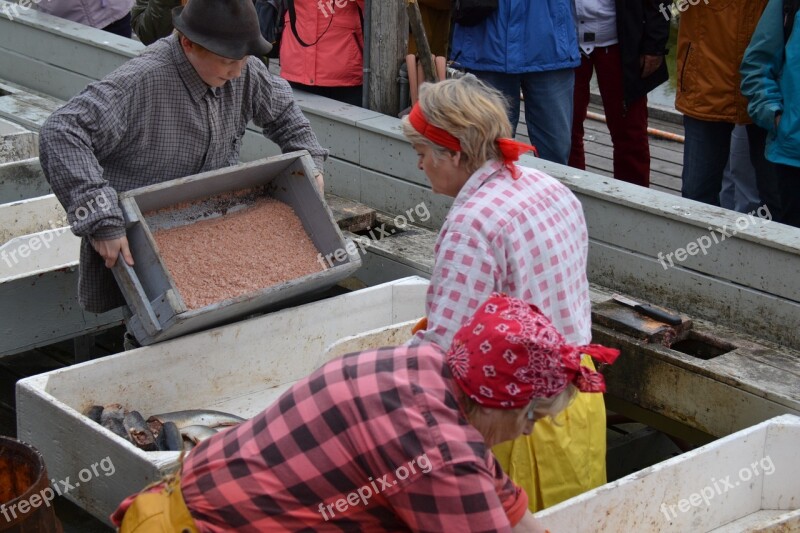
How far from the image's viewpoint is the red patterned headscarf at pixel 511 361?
2.39 meters

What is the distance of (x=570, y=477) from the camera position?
377cm

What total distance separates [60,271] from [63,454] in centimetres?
146

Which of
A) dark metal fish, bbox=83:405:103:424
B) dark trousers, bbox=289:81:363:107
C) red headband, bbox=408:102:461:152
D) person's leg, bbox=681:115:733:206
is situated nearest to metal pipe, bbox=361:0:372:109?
dark trousers, bbox=289:81:363:107

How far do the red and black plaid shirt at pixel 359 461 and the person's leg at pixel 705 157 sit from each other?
3.97 metres

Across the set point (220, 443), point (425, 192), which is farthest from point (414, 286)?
point (220, 443)

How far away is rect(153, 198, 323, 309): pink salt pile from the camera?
15.3ft

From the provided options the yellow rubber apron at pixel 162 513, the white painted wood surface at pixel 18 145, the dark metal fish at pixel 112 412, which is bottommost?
the dark metal fish at pixel 112 412

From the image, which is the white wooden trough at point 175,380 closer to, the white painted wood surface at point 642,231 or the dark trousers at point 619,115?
the white painted wood surface at point 642,231

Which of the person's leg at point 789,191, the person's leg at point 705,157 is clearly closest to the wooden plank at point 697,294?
the person's leg at point 789,191

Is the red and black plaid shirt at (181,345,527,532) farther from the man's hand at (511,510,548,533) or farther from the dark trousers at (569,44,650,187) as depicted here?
the dark trousers at (569,44,650,187)

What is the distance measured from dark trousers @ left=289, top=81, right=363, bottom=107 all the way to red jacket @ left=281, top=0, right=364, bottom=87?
10cm

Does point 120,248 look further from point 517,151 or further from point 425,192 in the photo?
point 425,192

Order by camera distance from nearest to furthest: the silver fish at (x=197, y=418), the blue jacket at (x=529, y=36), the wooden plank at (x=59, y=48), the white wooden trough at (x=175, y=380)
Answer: the white wooden trough at (x=175, y=380), the silver fish at (x=197, y=418), the blue jacket at (x=529, y=36), the wooden plank at (x=59, y=48)

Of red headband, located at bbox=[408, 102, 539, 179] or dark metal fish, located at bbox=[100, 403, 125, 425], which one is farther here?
dark metal fish, located at bbox=[100, 403, 125, 425]
